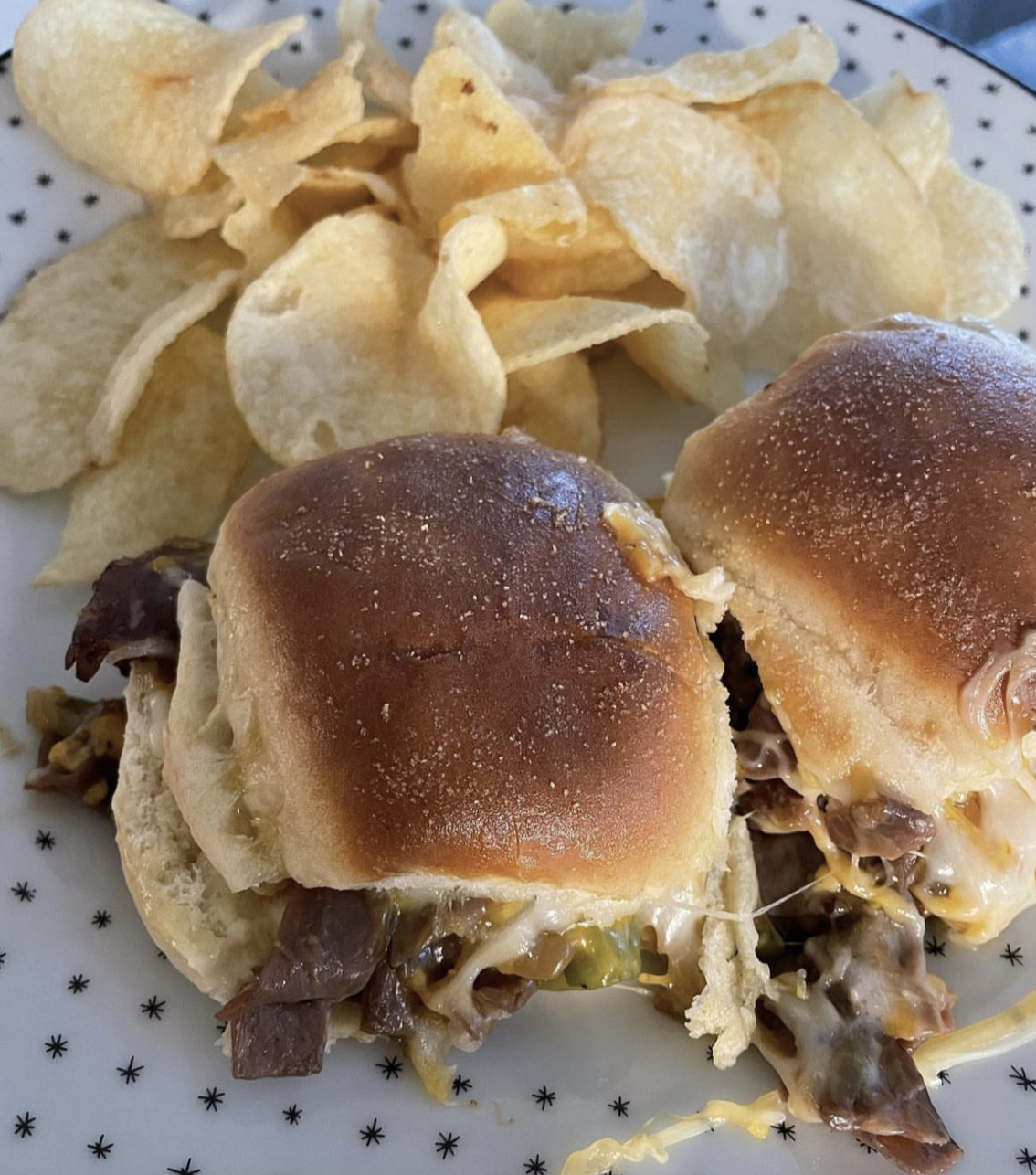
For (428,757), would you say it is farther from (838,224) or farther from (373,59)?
(373,59)

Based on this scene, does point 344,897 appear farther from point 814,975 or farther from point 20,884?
point 814,975

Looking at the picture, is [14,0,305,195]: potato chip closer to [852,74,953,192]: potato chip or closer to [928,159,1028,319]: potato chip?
[852,74,953,192]: potato chip

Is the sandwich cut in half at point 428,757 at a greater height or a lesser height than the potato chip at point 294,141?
lesser

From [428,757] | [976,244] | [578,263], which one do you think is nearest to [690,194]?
[578,263]

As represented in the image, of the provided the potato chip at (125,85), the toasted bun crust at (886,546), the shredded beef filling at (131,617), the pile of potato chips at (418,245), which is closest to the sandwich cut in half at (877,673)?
the toasted bun crust at (886,546)

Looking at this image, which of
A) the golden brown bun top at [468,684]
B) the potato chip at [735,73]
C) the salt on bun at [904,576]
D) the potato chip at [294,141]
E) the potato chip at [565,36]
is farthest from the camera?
the potato chip at [565,36]

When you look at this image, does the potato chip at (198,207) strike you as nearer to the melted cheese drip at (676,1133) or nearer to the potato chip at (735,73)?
the potato chip at (735,73)

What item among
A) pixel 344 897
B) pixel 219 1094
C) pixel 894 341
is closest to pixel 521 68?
pixel 894 341

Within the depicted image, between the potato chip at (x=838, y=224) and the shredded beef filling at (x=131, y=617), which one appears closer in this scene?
the shredded beef filling at (x=131, y=617)

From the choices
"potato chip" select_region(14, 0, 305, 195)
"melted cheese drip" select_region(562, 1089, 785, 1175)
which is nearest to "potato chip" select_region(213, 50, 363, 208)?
"potato chip" select_region(14, 0, 305, 195)
